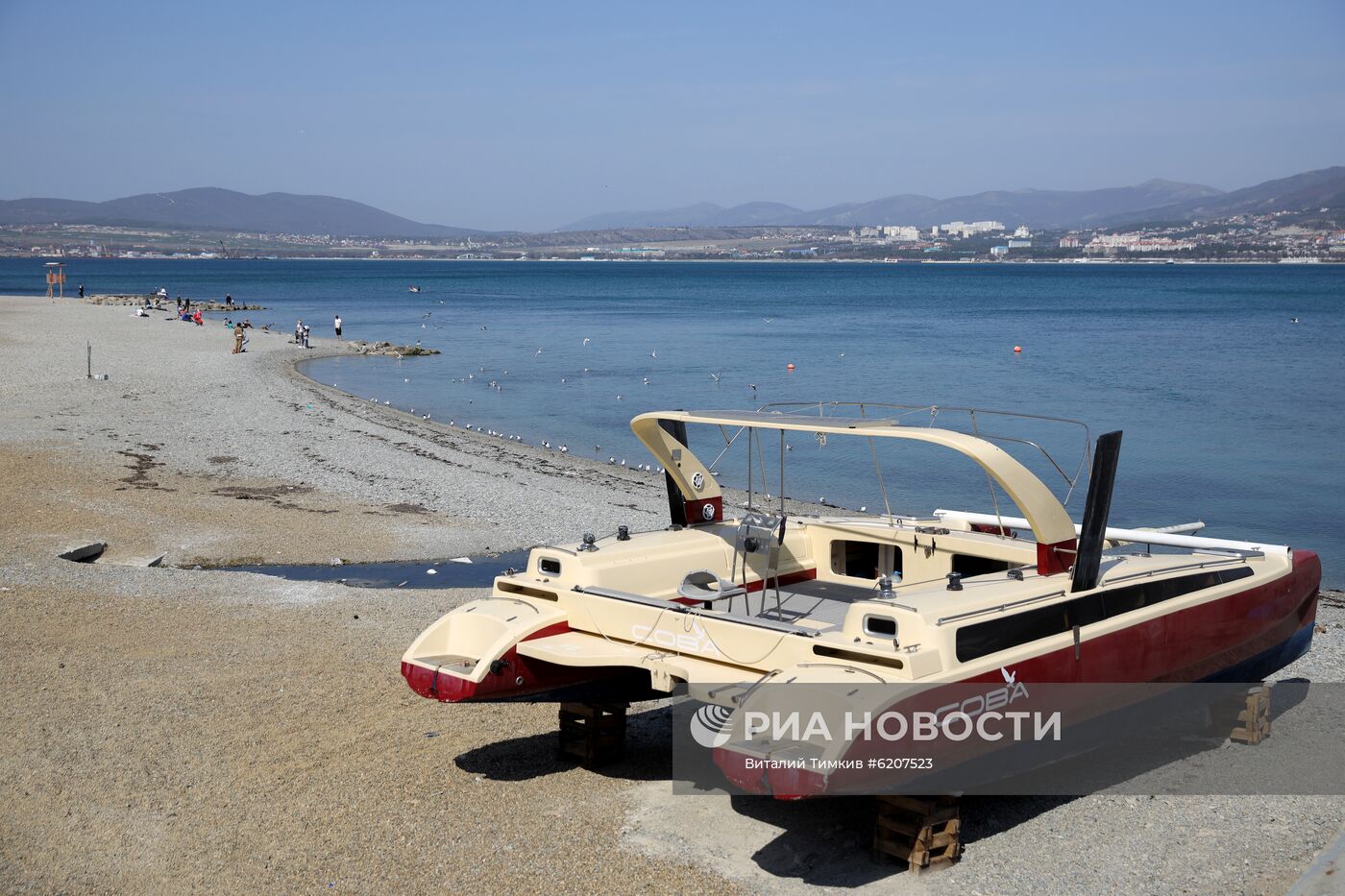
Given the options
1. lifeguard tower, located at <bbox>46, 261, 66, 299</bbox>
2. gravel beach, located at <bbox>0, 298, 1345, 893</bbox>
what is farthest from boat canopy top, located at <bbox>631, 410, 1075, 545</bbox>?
lifeguard tower, located at <bbox>46, 261, 66, 299</bbox>

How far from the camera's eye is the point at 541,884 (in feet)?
21.7

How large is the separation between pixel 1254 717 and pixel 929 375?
38356 millimetres

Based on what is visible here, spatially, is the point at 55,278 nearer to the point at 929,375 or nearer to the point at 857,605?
the point at 929,375

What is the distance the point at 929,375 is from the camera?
4669 centimetres

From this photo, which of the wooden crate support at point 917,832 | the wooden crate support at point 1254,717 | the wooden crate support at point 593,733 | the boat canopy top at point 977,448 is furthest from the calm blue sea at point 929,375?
the wooden crate support at point 593,733

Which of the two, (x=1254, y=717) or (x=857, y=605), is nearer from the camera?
(x=857, y=605)

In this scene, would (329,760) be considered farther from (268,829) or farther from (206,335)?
(206,335)

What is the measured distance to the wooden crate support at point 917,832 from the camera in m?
6.82

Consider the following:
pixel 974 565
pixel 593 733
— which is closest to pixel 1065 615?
pixel 974 565

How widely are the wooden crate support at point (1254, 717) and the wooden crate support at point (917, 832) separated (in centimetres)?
322

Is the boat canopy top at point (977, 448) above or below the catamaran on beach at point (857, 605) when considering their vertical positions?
above

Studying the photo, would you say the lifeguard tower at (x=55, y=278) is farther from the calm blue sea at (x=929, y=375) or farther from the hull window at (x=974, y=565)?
the hull window at (x=974, y=565)

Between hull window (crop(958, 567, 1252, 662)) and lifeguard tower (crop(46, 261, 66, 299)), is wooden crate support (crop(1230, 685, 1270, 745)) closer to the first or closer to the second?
hull window (crop(958, 567, 1252, 662))

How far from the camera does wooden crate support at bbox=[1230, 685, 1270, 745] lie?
354 inches
